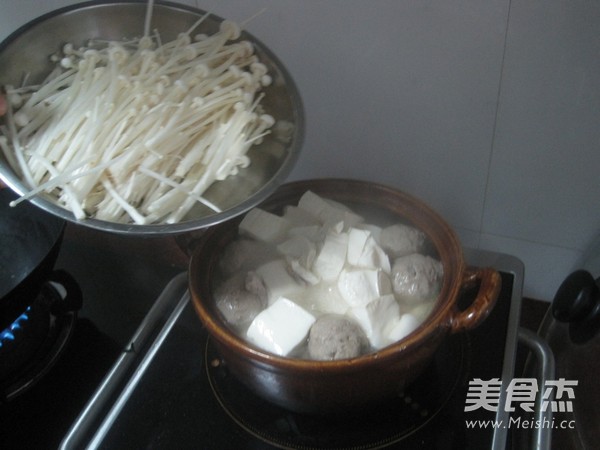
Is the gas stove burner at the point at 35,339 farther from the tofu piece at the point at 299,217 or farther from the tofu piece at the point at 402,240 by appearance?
the tofu piece at the point at 402,240

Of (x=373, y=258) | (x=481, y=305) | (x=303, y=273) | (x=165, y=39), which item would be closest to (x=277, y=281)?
(x=303, y=273)

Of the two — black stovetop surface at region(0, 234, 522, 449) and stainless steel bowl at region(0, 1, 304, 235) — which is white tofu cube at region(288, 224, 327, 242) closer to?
stainless steel bowl at region(0, 1, 304, 235)

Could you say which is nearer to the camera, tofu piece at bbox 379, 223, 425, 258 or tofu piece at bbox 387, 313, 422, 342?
tofu piece at bbox 387, 313, 422, 342

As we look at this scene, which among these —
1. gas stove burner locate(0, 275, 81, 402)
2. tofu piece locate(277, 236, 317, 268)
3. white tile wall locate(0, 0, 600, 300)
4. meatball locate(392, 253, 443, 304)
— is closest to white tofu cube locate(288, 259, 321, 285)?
tofu piece locate(277, 236, 317, 268)

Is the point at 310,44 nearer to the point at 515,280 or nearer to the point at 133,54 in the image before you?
the point at 133,54

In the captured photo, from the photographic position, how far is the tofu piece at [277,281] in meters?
0.89

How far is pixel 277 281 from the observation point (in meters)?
0.90

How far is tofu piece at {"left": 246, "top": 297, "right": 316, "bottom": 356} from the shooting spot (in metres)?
0.82

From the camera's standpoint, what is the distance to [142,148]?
2.77 ft

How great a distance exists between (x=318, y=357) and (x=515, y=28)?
0.59m

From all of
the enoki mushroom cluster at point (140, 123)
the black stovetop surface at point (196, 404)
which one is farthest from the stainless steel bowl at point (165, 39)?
the black stovetop surface at point (196, 404)

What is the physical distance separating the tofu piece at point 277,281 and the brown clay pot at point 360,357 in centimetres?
9

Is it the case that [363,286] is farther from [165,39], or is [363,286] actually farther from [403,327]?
[165,39]

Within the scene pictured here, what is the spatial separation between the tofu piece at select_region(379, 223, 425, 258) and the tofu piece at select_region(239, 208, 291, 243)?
16 centimetres
